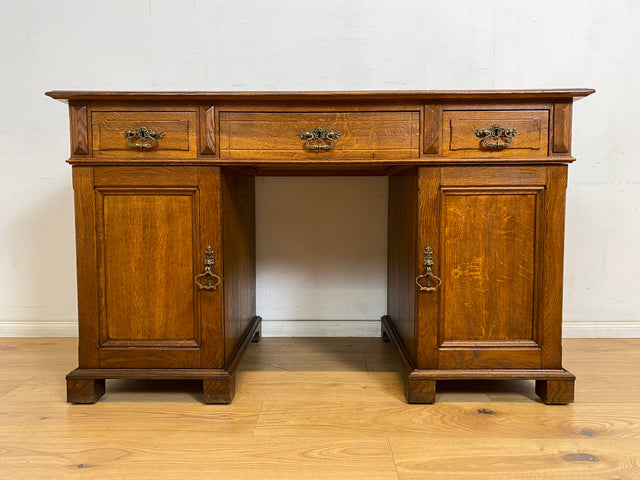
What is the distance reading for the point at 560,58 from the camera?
219cm

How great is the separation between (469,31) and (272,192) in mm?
1242

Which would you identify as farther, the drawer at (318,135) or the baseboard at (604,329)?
the baseboard at (604,329)

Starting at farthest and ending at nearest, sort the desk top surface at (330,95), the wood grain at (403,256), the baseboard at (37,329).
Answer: the baseboard at (37,329) → the wood grain at (403,256) → the desk top surface at (330,95)

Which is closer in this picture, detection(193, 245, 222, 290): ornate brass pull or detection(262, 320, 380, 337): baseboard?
detection(193, 245, 222, 290): ornate brass pull

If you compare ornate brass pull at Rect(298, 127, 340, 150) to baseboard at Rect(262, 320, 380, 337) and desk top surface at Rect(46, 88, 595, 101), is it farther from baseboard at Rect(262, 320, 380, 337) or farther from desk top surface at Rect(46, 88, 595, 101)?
baseboard at Rect(262, 320, 380, 337)

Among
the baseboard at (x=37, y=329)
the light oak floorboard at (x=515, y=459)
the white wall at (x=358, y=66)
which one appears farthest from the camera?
the baseboard at (x=37, y=329)

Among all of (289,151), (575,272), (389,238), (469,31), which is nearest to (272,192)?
(389,238)

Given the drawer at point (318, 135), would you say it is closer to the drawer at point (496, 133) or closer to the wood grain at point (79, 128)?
the drawer at point (496, 133)

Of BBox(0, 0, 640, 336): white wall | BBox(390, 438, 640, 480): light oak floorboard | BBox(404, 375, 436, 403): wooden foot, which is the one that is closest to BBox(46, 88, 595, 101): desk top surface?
BBox(0, 0, 640, 336): white wall

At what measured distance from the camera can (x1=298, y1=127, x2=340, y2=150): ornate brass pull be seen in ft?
4.86

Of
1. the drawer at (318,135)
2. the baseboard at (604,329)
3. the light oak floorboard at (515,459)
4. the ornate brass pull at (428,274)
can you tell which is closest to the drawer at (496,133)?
the drawer at (318,135)

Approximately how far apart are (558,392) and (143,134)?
1614 mm

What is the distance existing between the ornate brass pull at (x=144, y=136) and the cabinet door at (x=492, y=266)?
0.88 meters

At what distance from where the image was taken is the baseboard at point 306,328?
2.28 m
